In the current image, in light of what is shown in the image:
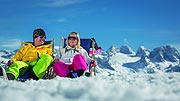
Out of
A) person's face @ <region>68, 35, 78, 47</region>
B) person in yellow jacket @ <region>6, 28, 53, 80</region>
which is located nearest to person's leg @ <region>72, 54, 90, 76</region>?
person in yellow jacket @ <region>6, 28, 53, 80</region>

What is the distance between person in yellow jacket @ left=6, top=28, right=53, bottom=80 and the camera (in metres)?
6.65

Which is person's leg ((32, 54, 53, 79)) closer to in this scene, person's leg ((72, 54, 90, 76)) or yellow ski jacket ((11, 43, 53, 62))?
person's leg ((72, 54, 90, 76))

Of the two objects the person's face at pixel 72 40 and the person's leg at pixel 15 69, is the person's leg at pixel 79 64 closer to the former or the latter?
the person's face at pixel 72 40

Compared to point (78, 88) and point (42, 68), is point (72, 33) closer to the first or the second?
point (42, 68)

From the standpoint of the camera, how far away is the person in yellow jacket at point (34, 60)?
262 inches

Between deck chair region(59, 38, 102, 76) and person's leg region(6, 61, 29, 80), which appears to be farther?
deck chair region(59, 38, 102, 76)

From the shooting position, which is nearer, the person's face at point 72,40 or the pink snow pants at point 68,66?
the pink snow pants at point 68,66

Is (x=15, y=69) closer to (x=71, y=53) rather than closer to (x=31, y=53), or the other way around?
(x=31, y=53)

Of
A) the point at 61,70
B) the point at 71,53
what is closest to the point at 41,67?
the point at 61,70

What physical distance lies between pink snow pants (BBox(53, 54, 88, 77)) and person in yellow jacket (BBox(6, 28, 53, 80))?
0.20 metres

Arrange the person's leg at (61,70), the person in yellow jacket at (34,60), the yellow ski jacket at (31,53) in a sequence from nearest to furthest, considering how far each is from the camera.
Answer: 1. the person in yellow jacket at (34,60)
2. the person's leg at (61,70)
3. the yellow ski jacket at (31,53)

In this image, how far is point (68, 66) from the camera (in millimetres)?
7086

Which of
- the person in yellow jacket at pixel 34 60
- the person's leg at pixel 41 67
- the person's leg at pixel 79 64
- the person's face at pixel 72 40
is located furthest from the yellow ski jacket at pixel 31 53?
the person's leg at pixel 79 64

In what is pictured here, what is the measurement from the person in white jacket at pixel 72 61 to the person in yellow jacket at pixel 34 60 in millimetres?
268
